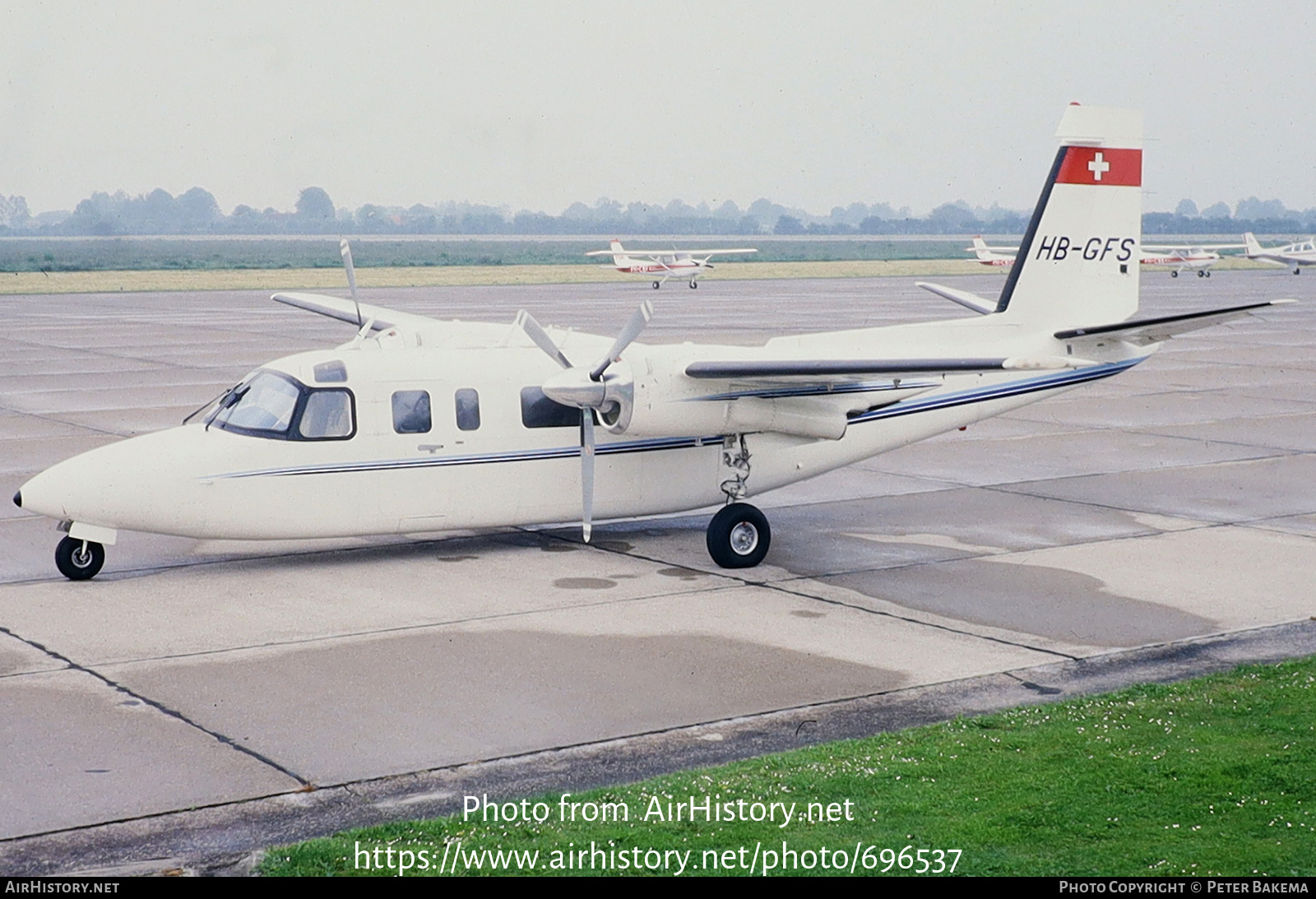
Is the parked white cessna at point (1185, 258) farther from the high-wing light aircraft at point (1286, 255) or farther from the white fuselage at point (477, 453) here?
the white fuselage at point (477, 453)

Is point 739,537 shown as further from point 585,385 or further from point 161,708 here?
point 161,708

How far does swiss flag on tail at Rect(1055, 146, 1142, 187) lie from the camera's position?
18391 millimetres

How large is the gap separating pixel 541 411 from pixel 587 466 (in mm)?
969

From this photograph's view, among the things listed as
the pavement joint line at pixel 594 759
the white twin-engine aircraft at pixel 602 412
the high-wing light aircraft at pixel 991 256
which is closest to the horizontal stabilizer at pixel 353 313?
the white twin-engine aircraft at pixel 602 412

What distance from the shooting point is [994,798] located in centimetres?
926

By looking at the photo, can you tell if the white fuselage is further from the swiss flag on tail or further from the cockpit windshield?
the swiss flag on tail

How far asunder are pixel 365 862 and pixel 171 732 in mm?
3159

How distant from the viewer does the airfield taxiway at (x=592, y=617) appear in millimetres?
10531

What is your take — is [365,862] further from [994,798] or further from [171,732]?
[994,798]

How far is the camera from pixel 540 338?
51.7ft

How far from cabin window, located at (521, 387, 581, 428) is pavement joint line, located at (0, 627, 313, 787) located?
225 inches

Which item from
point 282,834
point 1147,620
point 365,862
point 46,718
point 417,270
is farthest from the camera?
point 417,270

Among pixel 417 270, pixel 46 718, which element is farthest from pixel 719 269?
pixel 46 718

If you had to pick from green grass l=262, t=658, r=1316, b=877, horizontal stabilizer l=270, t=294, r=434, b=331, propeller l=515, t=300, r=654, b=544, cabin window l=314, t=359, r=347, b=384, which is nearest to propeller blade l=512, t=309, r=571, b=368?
propeller l=515, t=300, r=654, b=544
